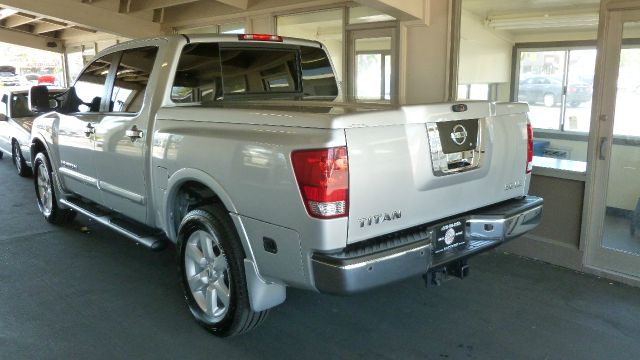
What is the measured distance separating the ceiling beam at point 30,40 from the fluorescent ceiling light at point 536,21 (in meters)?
14.6

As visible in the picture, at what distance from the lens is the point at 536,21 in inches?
261

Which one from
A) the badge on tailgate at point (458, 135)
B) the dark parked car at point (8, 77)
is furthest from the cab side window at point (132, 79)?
the dark parked car at point (8, 77)

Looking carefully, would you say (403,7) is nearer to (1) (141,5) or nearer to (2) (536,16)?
(2) (536,16)

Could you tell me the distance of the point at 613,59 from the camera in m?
4.43

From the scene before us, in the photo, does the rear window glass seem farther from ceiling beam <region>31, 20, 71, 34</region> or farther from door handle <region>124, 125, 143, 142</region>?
ceiling beam <region>31, 20, 71, 34</region>

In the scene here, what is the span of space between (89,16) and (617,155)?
9585mm

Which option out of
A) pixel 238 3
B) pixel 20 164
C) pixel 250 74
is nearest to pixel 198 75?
pixel 250 74

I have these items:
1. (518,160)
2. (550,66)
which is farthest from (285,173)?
(550,66)

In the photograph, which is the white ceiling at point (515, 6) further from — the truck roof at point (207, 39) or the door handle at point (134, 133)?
the door handle at point (134, 133)

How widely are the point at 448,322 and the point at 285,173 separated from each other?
1.86 metres

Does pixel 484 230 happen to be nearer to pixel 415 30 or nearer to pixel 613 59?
pixel 613 59

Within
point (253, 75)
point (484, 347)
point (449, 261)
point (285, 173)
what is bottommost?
point (484, 347)

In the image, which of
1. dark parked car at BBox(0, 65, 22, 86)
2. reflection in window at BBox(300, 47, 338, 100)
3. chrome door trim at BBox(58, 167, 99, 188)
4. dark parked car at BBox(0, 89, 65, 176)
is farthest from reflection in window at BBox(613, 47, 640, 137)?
dark parked car at BBox(0, 65, 22, 86)

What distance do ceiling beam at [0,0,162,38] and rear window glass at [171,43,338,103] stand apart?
7164 mm
